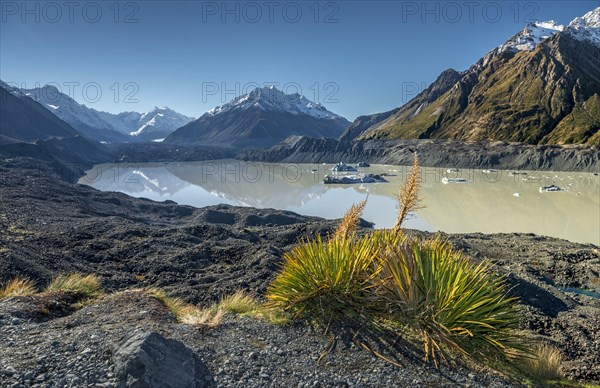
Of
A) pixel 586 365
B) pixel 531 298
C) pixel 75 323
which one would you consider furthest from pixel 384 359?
pixel 531 298

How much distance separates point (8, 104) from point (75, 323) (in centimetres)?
24485

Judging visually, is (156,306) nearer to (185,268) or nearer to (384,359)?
(384,359)

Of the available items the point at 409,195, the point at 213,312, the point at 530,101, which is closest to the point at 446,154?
the point at 530,101

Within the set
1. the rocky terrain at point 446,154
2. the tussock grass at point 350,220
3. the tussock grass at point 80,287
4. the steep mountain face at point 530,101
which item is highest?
the steep mountain face at point 530,101

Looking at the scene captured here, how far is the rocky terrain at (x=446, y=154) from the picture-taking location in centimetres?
10325

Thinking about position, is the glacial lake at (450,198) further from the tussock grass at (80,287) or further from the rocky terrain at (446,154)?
the tussock grass at (80,287)

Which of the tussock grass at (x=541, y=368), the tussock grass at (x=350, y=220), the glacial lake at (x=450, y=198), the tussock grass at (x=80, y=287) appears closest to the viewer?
the tussock grass at (x=541, y=368)

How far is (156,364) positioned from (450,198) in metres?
66.4

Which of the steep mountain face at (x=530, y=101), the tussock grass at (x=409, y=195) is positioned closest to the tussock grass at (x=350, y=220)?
the tussock grass at (x=409, y=195)

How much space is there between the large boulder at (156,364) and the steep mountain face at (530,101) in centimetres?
13653

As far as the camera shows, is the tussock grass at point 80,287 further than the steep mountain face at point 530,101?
No

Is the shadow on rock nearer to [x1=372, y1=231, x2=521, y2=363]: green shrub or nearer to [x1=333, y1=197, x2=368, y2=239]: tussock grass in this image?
[x1=372, y1=231, x2=521, y2=363]: green shrub

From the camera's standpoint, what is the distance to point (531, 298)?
15.8m

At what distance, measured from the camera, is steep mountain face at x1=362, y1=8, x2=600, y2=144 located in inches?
5354
